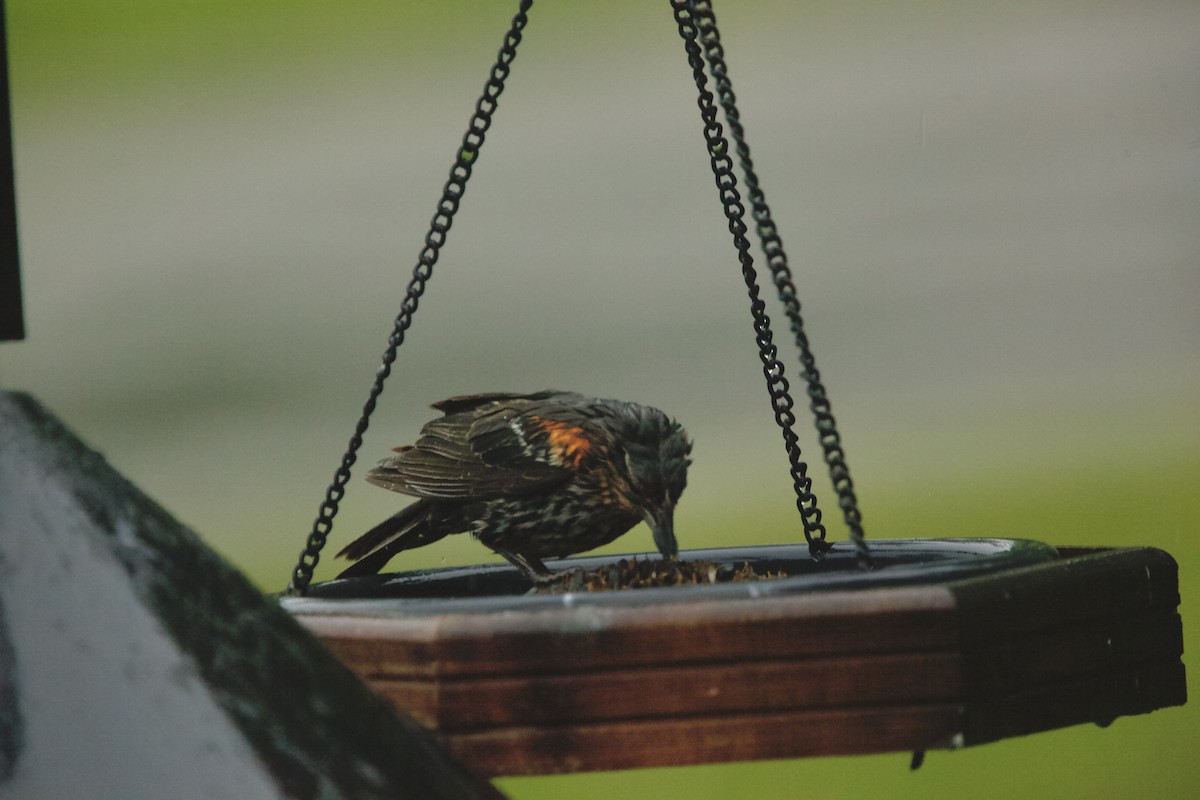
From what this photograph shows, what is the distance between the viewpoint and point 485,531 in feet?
8.38

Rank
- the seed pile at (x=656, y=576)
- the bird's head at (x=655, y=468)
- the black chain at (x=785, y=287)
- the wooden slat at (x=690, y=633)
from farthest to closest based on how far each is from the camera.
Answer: the bird's head at (x=655, y=468) → the seed pile at (x=656, y=576) → the black chain at (x=785, y=287) → the wooden slat at (x=690, y=633)

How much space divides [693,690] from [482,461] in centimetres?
121

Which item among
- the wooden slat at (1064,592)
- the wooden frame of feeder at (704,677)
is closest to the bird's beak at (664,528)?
the wooden slat at (1064,592)

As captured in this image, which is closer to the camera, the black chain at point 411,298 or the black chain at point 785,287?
the black chain at point 785,287

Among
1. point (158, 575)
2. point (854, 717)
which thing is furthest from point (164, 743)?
point (854, 717)

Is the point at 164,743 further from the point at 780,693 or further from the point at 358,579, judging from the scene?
the point at 358,579

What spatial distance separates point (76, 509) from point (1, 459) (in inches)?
2.6

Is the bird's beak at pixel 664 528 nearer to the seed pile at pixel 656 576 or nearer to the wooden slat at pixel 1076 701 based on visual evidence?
the seed pile at pixel 656 576

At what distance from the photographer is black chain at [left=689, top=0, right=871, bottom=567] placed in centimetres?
175

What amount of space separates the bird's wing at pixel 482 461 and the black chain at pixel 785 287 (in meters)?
0.69

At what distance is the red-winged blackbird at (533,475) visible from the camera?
95.1 inches

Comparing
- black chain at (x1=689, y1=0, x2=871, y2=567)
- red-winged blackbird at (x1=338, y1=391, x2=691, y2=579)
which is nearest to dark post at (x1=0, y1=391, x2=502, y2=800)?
black chain at (x1=689, y1=0, x2=871, y2=567)

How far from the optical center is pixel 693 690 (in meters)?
1.36

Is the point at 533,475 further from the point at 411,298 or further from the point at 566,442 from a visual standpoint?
the point at 411,298
